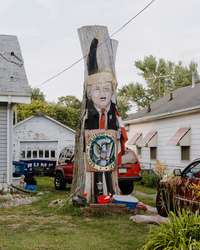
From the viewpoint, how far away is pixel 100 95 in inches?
482

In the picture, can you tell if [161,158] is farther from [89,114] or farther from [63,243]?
[63,243]

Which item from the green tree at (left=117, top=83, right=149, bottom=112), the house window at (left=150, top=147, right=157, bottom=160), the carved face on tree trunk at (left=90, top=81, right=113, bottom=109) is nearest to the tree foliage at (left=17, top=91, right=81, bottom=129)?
the green tree at (left=117, top=83, right=149, bottom=112)

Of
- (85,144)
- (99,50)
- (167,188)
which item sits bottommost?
(167,188)

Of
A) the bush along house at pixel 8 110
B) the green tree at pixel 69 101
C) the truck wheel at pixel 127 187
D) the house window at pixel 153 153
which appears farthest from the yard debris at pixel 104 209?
the green tree at pixel 69 101

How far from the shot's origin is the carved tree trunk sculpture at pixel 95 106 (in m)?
12.1

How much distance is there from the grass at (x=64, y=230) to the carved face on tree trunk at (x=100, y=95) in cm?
283

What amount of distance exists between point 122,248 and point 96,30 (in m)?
6.92

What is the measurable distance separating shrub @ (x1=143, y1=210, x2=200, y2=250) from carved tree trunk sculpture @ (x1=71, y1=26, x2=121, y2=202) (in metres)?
5.71

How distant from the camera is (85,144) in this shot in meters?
12.2

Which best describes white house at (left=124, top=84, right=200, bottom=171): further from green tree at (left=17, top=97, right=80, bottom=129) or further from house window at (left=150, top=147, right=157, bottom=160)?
green tree at (left=17, top=97, right=80, bottom=129)

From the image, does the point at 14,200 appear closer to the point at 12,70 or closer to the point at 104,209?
the point at 104,209

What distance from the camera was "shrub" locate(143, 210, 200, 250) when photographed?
5.79 metres

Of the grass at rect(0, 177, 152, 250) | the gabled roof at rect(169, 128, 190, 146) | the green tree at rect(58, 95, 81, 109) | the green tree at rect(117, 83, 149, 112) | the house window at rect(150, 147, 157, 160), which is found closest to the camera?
the grass at rect(0, 177, 152, 250)

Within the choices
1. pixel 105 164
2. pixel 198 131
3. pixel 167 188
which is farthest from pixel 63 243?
pixel 198 131
